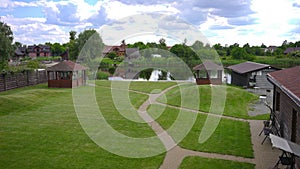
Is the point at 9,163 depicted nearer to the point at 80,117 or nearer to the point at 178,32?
the point at 80,117

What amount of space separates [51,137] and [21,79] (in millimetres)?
17367

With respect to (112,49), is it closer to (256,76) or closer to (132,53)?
(132,53)

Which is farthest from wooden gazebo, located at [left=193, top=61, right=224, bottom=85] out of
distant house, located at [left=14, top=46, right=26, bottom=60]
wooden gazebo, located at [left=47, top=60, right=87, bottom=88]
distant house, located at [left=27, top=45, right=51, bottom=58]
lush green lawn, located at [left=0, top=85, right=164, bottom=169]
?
distant house, located at [left=27, top=45, right=51, bottom=58]

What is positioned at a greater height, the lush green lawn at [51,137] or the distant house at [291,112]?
the distant house at [291,112]

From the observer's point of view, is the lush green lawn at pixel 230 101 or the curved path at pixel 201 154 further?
the lush green lawn at pixel 230 101

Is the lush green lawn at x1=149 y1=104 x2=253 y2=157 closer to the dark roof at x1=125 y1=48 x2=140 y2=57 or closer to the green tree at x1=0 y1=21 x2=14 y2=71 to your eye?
the green tree at x1=0 y1=21 x2=14 y2=71

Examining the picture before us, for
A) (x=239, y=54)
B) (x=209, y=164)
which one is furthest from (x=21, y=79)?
(x=239, y=54)

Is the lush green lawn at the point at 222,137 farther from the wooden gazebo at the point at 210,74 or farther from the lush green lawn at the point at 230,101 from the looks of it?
the wooden gazebo at the point at 210,74

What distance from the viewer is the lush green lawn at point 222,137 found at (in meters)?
10.1

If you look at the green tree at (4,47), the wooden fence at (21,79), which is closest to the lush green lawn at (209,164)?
the wooden fence at (21,79)

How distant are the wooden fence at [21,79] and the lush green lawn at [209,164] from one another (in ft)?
64.6

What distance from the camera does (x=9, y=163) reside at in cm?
866

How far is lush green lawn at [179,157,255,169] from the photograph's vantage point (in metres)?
8.52

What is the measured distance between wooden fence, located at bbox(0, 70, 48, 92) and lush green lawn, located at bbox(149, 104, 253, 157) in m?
15.3
